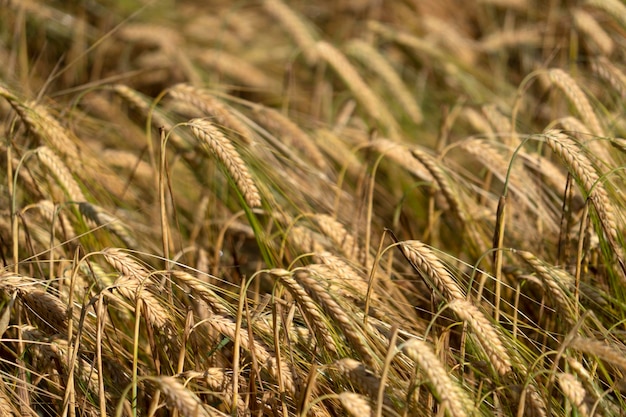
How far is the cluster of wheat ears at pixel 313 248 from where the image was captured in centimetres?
153

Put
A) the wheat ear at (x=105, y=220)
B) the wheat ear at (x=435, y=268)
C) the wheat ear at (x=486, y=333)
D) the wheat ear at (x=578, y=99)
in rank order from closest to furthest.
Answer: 1. the wheat ear at (x=486, y=333)
2. the wheat ear at (x=435, y=268)
3. the wheat ear at (x=105, y=220)
4. the wheat ear at (x=578, y=99)

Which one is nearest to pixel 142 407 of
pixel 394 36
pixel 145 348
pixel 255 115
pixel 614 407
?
pixel 145 348

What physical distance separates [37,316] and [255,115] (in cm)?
142

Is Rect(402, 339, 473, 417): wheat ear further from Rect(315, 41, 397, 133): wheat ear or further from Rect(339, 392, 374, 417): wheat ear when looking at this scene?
Rect(315, 41, 397, 133): wheat ear

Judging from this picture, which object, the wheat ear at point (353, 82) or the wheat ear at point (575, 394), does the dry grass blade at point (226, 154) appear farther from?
the wheat ear at point (353, 82)

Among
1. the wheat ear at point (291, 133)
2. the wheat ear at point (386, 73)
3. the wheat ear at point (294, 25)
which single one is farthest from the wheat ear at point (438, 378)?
the wheat ear at point (294, 25)

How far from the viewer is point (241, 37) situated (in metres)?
4.57

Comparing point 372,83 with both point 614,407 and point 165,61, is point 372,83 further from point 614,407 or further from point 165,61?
point 614,407

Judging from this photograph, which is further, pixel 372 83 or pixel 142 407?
pixel 372 83

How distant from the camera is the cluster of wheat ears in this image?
1525 millimetres

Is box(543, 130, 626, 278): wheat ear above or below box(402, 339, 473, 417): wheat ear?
above

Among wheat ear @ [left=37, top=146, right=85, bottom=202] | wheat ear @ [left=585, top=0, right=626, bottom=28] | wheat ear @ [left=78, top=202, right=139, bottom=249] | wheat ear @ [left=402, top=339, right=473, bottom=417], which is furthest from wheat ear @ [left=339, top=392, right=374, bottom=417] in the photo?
wheat ear @ [left=585, top=0, right=626, bottom=28]

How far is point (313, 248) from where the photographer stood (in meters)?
2.08

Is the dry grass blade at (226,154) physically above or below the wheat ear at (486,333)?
above
